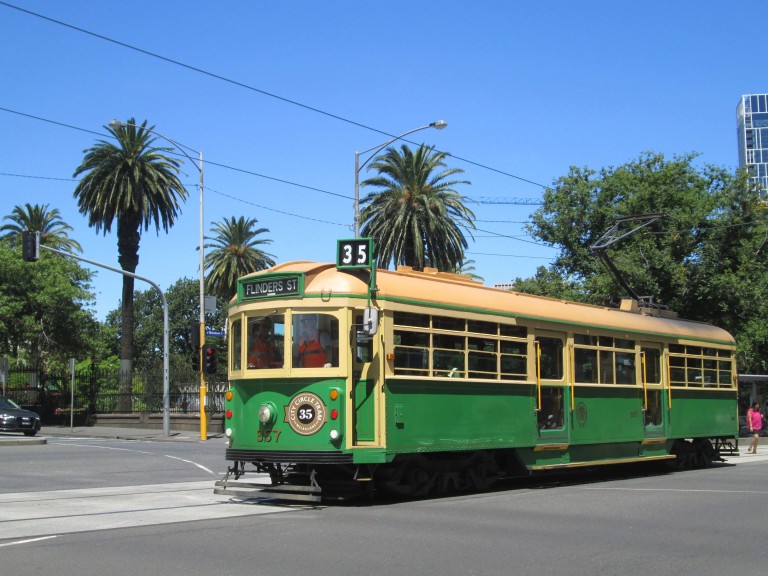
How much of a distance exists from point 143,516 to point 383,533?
3.52 meters

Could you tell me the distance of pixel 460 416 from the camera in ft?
44.7

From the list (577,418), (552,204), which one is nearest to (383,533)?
(577,418)

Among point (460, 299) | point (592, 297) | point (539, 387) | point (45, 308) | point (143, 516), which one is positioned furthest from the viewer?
point (45, 308)

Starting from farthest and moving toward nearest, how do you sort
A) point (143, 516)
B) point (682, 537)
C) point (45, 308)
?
point (45, 308), point (143, 516), point (682, 537)

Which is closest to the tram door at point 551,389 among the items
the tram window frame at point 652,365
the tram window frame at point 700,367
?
the tram window frame at point 652,365

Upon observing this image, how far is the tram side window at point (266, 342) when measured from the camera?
12.8 metres

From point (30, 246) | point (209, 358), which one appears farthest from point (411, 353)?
point (30, 246)

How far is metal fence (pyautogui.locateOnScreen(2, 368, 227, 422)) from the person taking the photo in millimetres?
38438

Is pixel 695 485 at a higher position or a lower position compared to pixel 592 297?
lower

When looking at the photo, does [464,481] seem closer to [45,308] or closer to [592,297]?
[592,297]

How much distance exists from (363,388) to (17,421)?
23.1 m

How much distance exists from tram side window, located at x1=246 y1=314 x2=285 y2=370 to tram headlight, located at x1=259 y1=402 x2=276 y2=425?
1.80 feet

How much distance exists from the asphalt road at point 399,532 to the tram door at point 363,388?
38.5 inches

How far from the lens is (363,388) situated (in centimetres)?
1247
